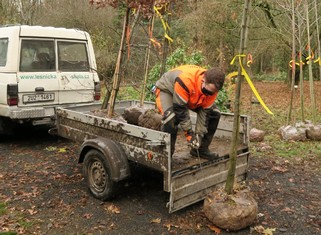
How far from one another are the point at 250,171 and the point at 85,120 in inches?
113

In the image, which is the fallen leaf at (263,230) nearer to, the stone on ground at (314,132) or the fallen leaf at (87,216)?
the fallen leaf at (87,216)

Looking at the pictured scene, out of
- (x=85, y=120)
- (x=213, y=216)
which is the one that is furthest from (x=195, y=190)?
(x=85, y=120)

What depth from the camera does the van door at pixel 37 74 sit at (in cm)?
672

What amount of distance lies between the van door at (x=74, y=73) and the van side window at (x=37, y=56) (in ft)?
0.55

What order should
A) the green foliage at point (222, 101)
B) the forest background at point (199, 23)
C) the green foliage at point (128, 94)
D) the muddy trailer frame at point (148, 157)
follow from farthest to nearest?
the forest background at point (199, 23)
the green foliage at point (128, 94)
the green foliage at point (222, 101)
the muddy trailer frame at point (148, 157)

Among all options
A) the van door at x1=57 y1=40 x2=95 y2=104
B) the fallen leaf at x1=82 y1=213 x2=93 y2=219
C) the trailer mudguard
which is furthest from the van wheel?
the van door at x1=57 y1=40 x2=95 y2=104

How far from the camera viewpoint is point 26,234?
3.91 metres

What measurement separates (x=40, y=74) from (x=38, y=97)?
18.0 inches

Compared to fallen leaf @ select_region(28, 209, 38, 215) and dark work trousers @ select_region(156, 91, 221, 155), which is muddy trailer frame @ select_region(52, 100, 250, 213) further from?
fallen leaf @ select_region(28, 209, 38, 215)

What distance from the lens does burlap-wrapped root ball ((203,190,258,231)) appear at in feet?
12.5

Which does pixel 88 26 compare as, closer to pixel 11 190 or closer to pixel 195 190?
pixel 11 190

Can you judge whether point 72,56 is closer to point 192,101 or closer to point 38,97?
point 38,97

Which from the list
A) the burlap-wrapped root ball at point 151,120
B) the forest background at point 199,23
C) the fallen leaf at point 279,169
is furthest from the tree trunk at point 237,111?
the forest background at point 199,23

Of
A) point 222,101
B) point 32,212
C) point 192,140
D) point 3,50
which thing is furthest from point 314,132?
point 3,50
